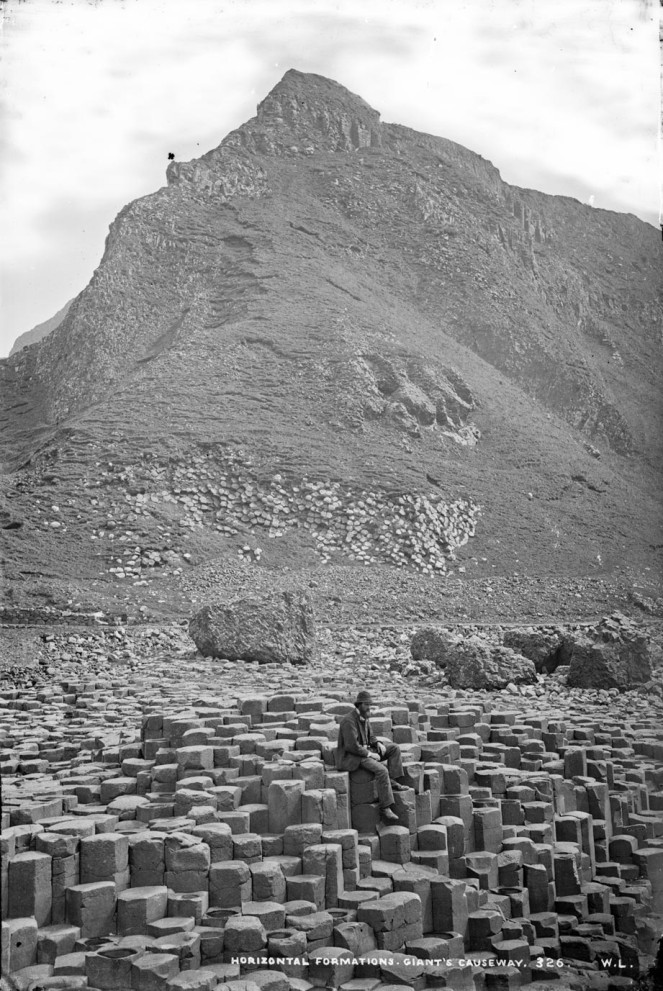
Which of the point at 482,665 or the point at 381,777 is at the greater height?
the point at 482,665

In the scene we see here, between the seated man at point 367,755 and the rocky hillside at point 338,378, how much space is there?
1079 inches

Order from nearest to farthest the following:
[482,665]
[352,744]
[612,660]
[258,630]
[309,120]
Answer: [352,744], [482,665], [612,660], [258,630], [309,120]

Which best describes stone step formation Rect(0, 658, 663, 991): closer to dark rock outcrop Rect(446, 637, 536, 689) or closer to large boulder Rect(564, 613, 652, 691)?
dark rock outcrop Rect(446, 637, 536, 689)

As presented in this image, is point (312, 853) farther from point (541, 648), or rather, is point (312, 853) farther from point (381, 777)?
point (541, 648)

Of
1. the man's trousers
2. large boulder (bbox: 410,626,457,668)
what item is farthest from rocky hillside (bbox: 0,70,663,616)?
the man's trousers

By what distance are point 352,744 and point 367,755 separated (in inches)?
6.5

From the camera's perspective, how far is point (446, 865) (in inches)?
358

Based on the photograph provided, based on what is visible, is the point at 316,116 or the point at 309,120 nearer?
the point at 309,120

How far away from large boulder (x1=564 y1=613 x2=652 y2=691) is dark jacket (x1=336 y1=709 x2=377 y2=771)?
33.3 ft

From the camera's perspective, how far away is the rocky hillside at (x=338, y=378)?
1666 inches

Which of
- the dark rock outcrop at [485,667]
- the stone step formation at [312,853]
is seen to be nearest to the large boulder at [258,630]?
the dark rock outcrop at [485,667]

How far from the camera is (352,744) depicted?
939 cm

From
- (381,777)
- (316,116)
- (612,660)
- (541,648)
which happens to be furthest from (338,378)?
(381,777)

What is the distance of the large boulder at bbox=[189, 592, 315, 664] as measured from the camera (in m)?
19.8
